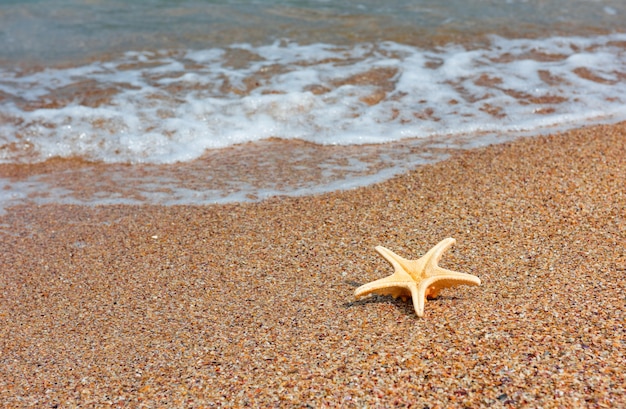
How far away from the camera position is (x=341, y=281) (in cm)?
321

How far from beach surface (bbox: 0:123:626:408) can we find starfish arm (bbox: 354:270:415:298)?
0.11 m

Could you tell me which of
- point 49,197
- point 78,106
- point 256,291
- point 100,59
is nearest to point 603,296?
point 256,291

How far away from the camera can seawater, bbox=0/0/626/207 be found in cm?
507

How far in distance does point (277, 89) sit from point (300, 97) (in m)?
0.39

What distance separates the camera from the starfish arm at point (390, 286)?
275 cm

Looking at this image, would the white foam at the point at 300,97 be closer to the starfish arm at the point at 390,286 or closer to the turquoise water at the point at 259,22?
the turquoise water at the point at 259,22

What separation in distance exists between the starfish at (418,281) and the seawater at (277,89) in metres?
Answer: 1.72

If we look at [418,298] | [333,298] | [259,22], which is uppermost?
[259,22]

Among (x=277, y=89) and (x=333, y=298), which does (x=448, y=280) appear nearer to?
(x=333, y=298)

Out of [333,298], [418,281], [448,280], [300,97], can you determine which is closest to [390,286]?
[418,281]

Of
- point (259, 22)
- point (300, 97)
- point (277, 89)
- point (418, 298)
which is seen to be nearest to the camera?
point (418, 298)

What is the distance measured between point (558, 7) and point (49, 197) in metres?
8.20

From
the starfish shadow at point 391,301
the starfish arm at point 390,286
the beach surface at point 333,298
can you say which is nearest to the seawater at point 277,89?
the beach surface at point 333,298

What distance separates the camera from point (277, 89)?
6555mm
